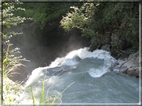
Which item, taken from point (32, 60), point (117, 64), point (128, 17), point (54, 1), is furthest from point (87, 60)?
point (54, 1)

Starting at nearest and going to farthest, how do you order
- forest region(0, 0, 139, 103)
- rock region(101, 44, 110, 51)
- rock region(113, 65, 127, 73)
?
forest region(0, 0, 139, 103), rock region(113, 65, 127, 73), rock region(101, 44, 110, 51)

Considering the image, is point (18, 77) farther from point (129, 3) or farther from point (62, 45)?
point (129, 3)

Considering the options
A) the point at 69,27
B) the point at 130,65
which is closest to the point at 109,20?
the point at 69,27

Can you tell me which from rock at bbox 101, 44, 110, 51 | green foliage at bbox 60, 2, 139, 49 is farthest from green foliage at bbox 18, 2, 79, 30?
rock at bbox 101, 44, 110, 51

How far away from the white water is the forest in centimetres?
83

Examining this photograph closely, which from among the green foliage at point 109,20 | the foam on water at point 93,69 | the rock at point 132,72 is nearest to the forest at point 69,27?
the green foliage at point 109,20

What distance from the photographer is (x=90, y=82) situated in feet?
16.3

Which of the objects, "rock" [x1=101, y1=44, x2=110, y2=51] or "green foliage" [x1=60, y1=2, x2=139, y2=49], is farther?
"rock" [x1=101, y1=44, x2=110, y2=51]

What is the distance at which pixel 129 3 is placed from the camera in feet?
19.0

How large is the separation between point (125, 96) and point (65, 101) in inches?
60.5

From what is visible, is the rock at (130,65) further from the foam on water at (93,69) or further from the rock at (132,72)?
the foam on water at (93,69)

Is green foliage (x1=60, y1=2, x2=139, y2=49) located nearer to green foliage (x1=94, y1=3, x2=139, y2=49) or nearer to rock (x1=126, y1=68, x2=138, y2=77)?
green foliage (x1=94, y1=3, x2=139, y2=49)

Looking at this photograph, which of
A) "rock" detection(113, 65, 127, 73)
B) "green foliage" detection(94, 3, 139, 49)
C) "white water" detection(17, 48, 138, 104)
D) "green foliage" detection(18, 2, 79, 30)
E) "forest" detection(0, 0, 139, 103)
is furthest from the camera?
"green foliage" detection(18, 2, 79, 30)

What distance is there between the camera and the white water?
415 cm
